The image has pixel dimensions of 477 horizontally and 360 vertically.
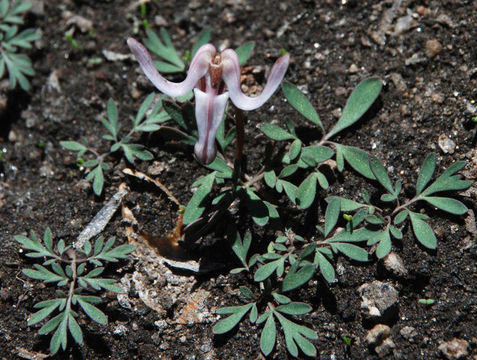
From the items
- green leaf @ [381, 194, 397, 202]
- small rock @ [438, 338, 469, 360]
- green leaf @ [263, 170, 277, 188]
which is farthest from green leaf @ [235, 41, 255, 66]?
small rock @ [438, 338, 469, 360]

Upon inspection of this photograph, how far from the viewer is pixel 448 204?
A: 8.91 feet

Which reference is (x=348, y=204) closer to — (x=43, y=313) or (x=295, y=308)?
(x=295, y=308)

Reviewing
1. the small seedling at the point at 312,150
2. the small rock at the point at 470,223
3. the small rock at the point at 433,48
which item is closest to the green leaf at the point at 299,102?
the small seedling at the point at 312,150

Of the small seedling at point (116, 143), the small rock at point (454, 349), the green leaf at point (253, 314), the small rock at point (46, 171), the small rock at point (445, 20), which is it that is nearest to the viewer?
the small rock at point (454, 349)

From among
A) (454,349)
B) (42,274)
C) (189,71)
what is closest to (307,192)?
(189,71)

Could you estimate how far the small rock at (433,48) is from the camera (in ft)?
10.5

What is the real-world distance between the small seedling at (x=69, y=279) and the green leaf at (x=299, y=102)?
125 cm

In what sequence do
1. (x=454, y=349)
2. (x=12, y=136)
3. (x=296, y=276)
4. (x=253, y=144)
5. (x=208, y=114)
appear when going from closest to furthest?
(x=208, y=114), (x=454, y=349), (x=296, y=276), (x=253, y=144), (x=12, y=136)

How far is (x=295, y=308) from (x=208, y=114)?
42.5 inches

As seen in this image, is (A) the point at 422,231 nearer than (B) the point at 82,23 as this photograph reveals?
Yes

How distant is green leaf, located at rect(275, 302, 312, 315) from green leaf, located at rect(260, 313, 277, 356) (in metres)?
0.07

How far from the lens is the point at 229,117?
10.6 feet

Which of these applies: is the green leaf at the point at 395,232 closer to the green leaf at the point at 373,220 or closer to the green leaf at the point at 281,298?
the green leaf at the point at 373,220

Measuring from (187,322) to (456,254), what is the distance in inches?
58.8
